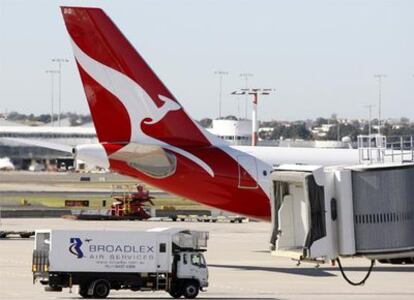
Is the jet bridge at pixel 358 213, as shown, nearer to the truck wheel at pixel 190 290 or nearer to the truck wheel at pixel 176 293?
the truck wheel at pixel 190 290

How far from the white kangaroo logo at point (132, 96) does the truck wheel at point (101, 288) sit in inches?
677

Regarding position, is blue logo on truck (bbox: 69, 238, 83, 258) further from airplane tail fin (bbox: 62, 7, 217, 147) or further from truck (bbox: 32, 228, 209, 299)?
airplane tail fin (bbox: 62, 7, 217, 147)

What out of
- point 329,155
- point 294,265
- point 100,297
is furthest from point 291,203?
point 329,155

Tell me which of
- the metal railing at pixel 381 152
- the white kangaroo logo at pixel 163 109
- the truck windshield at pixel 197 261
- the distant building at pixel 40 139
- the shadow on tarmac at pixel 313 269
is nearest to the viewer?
the metal railing at pixel 381 152

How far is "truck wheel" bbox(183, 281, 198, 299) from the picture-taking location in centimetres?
4819

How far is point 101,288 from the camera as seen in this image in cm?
4797

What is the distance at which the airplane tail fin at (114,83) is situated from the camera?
210ft

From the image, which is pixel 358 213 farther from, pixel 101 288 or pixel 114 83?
pixel 114 83

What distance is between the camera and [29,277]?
5531 cm

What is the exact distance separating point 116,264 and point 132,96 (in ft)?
58.2

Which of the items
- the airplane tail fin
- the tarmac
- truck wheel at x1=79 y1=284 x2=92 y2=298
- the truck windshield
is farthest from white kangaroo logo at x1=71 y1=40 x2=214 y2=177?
truck wheel at x1=79 y1=284 x2=92 y2=298

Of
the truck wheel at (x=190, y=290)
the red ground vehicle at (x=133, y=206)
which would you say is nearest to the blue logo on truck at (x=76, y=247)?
the truck wheel at (x=190, y=290)

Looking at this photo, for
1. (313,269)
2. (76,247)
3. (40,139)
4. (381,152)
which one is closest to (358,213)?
(381,152)

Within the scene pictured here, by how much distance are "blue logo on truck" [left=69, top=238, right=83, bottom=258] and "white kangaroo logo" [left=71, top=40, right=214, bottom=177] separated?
1568cm
